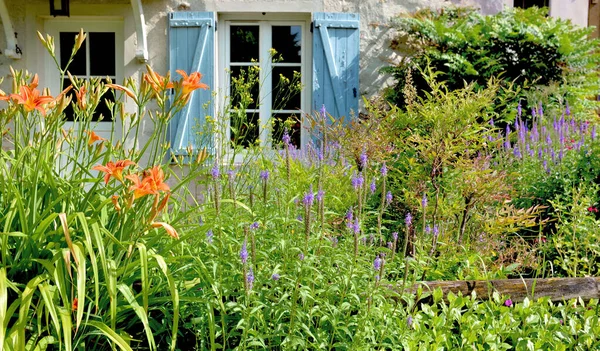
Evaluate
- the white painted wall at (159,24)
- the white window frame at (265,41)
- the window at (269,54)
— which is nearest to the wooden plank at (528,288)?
the window at (269,54)

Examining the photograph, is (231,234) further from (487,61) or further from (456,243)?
(487,61)

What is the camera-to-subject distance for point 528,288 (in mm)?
2895

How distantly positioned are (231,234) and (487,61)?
14.5 ft

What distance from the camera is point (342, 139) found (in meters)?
3.61

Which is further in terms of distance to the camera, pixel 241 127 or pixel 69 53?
pixel 69 53

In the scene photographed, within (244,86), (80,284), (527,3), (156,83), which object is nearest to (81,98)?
(156,83)

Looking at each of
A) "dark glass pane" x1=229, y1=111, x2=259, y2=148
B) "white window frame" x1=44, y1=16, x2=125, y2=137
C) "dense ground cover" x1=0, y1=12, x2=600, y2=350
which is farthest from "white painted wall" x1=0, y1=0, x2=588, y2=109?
"dense ground cover" x1=0, y1=12, x2=600, y2=350

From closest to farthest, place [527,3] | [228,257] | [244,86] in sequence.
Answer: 1. [228,257]
2. [244,86]
3. [527,3]

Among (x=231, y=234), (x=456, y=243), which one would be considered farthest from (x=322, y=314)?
(x=456, y=243)

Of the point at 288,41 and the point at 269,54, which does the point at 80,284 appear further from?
the point at 288,41

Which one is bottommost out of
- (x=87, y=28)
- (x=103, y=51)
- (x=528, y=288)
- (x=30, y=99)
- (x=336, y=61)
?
(x=528, y=288)

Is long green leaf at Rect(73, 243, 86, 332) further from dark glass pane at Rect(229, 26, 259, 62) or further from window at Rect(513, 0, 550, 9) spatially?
window at Rect(513, 0, 550, 9)

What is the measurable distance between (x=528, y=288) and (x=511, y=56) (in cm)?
398

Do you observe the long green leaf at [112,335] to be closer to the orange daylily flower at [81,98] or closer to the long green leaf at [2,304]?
the long green leaf at [2,304]
